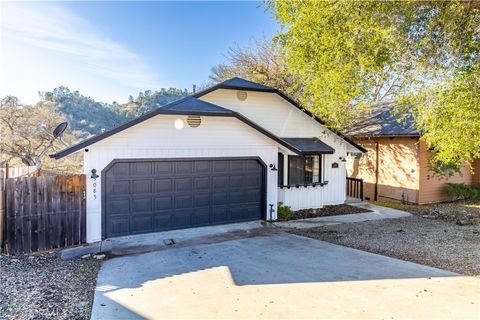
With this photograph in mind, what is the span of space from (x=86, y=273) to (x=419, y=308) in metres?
6.08

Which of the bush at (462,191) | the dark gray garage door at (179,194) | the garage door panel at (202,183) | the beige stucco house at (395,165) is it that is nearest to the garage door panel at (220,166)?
the dark gray garage door at (179,194)

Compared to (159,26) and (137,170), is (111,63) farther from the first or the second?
(137,170)

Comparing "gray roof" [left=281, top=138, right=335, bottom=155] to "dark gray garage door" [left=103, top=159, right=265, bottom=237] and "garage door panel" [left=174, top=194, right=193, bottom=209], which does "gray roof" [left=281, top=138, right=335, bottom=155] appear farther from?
"garage door panel" [left=174, top=194, right=193, bottom=209]

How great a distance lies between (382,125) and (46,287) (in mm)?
16539

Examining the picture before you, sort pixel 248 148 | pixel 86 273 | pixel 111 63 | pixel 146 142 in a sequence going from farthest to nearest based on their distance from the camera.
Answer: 1. pixel 111 63
2. pixel 248 148
3. pixel 146 142
4. pixel 86 273

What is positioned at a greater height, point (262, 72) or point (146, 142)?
point (262, 72)

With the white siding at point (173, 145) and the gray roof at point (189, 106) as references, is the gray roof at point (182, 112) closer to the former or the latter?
the gray roof at point (189, 106)

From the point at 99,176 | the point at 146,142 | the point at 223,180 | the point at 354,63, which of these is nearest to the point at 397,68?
the point at 354,63

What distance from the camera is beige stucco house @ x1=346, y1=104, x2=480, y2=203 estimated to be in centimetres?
1567

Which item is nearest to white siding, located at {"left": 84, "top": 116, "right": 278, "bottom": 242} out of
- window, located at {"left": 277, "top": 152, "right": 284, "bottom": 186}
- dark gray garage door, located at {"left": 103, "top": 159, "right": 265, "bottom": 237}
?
dark gray garage door, located at {"left": 103, "top": 159, "right": 265, "bottom": 237}

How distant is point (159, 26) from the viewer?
1577cm

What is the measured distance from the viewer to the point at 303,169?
1335 cm

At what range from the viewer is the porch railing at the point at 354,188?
16.3 meters

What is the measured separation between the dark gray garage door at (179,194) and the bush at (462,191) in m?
11.2
